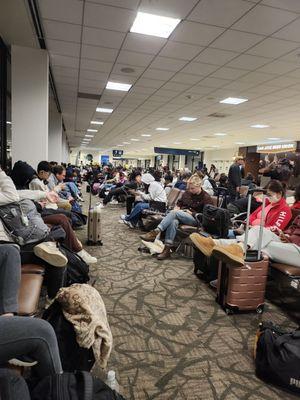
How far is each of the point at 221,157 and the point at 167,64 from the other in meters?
20.8

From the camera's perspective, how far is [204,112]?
30.5ft

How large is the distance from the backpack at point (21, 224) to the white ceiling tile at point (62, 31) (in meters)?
2.70

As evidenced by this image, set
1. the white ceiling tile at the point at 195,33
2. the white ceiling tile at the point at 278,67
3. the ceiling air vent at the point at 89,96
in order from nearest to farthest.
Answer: the white ceiling tile at the point at 195,33 → the white ceiling tile at the point at 278,67 → the ceiling air vent at the point at 89,96

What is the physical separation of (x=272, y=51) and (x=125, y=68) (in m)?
2.56

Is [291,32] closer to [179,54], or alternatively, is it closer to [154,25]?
[179,54]

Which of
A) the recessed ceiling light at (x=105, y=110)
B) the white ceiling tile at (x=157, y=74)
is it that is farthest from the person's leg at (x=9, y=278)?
the recessed ceiling light at (x=105, y=110)

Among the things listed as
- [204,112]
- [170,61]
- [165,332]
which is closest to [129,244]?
[165,332]

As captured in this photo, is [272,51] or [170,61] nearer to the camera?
[272,51]

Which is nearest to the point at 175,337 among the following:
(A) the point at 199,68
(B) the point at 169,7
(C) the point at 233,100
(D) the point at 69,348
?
(D) the point at 69,348

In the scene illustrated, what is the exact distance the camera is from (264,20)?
3.50 m

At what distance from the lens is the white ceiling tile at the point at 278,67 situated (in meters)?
4.89

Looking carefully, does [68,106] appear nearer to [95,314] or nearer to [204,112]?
[204,112]

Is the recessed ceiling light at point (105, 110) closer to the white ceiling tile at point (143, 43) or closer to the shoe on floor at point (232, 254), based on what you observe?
the white ceiling tile at point (143, 43)

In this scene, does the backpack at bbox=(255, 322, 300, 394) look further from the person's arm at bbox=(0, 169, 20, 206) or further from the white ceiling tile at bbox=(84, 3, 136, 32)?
the white ceiling tile at bbox=(84, 3, 136, 32)
